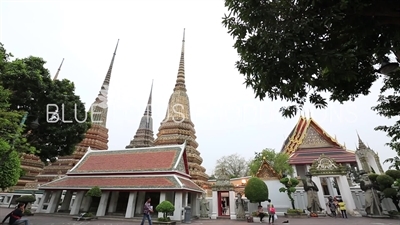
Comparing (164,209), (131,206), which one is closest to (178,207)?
(164,209)

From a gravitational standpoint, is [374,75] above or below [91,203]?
above

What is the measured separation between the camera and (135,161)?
17.5 meters

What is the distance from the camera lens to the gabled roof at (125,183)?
14.3m

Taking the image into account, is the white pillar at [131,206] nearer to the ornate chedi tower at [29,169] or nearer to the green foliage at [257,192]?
the green foliage at [257,192]

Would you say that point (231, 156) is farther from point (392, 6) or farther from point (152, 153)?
point (392, 6)

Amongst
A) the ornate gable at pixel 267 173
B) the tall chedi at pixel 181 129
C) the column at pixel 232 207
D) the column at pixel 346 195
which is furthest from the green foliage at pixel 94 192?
the column at pixel 346 195

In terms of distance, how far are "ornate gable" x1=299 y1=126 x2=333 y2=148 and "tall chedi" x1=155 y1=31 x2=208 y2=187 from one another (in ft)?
39.2

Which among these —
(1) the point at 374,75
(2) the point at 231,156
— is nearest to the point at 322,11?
(1) the point at 374,75

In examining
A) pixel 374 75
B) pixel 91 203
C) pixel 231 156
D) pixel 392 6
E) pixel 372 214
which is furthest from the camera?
pixel 231 156

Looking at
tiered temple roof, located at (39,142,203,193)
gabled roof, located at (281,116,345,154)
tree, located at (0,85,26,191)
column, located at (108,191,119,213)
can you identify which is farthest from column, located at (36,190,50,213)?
gabled roof, located at (281,116,345,154)

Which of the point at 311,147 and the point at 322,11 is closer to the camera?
the point at 322,11

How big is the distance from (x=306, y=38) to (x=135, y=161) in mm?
15791

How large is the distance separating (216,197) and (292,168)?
1191cm

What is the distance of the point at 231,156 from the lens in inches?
1796
